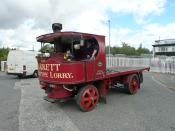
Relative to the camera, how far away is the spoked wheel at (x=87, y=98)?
6316mm

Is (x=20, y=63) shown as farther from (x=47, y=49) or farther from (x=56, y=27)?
(x=56, y=27)

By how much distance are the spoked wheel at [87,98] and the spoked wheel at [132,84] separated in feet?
8.72

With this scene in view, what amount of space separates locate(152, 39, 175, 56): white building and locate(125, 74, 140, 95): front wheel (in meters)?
58.0

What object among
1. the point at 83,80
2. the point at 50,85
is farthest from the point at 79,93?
the point at 50,85

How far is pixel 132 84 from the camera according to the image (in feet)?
30.4

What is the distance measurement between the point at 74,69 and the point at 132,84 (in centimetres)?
431

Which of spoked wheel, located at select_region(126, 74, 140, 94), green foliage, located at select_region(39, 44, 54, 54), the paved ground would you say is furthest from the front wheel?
the paved ground

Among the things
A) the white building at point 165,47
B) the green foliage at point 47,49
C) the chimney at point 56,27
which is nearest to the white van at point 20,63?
the green foliage at point 47,49

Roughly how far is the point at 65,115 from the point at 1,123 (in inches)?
73.5

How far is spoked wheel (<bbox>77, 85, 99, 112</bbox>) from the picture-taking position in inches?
249

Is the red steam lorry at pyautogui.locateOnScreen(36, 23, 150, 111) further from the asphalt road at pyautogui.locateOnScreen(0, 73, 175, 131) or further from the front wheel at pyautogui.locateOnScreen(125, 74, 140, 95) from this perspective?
the front wheel at pyautogui.locateOnScreen(125, 74, 140, 95)

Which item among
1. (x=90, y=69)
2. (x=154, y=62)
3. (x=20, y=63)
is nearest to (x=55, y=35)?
(x=90, y=69)

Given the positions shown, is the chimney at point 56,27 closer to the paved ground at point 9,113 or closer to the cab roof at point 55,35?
the cab roof at point 55,35

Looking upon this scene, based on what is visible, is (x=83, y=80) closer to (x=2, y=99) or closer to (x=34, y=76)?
(x=2, y=99)
